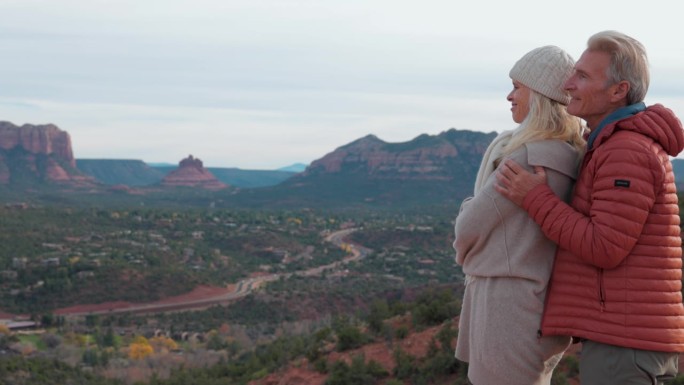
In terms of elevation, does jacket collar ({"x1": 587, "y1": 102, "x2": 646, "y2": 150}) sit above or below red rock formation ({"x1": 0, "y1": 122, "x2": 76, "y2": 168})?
below

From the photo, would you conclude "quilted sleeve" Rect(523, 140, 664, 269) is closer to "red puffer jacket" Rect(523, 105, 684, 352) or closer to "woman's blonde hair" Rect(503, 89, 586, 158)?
"red puffer jacket" Rect(523, 105, 684, 352)

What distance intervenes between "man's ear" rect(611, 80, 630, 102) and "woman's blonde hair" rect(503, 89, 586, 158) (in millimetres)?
213

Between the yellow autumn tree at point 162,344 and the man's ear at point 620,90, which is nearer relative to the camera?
the man's ear at point 620,90

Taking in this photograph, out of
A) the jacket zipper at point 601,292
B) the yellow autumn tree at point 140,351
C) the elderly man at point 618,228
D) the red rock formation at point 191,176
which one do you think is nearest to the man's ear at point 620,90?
the elderly man at point 618,228

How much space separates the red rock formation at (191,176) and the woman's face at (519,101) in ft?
462

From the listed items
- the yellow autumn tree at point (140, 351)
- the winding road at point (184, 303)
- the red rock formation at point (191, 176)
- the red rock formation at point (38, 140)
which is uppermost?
the red rock formation at point (38, 140)

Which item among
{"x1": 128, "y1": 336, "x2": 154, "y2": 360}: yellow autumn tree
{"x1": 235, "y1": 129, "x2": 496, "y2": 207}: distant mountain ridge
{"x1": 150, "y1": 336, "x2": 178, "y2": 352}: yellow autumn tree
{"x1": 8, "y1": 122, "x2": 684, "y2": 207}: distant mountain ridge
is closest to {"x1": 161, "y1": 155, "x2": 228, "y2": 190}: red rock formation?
{"x1": 8, "y1": 122, "x2": 684, "y2": 207}: distant mountain ridge

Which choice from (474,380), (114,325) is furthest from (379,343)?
(114,325)

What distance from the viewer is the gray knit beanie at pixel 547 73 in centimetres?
298

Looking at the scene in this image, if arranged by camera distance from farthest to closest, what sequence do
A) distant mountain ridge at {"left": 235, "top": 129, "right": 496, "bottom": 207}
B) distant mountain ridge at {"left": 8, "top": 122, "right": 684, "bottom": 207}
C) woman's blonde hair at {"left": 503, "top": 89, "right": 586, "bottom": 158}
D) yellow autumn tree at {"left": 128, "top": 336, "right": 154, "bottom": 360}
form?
1. distant mountain ridge at {"left": 8, "top": 122, "right": 684, "bottom": 207}
2. distant mountain ridge at {"left": 235, "top": 129, "right": 496, "bottom": 207}
3. yellow autumn tree at {"left": 128, "top": 336, "right": 154, "bottom": 360}
4. woman's blonde hair at {"left": 503, "top": 89, "right": 586, "bottom": 158}

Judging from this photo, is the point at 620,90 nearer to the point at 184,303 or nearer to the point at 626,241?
the point at 626,241

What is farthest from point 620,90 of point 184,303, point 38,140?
point 38,140

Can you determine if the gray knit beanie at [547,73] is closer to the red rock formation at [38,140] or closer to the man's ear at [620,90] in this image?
the man's ear at [620,90]

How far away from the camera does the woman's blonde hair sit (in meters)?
2.97
